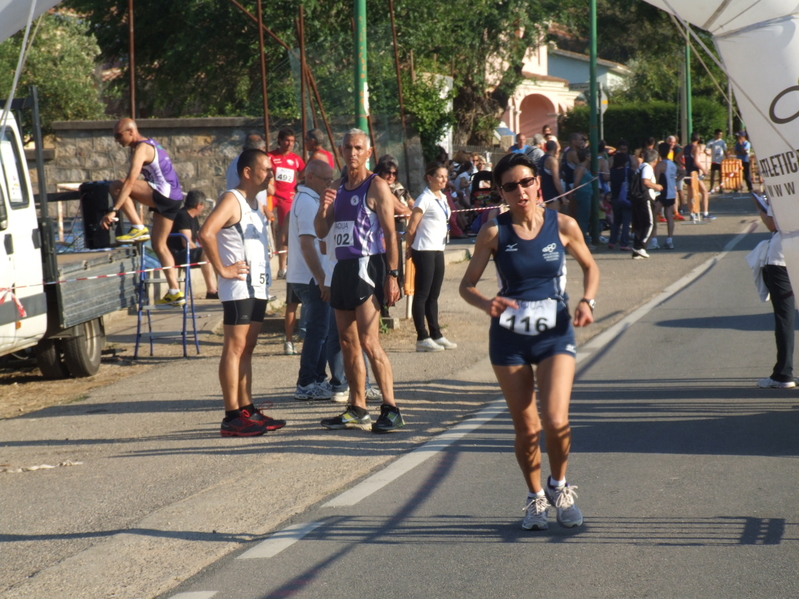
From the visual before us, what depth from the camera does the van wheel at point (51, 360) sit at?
10.0 metres

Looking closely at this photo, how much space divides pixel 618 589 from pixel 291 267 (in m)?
5.13

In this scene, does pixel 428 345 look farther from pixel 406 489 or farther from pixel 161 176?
pixel 406 489

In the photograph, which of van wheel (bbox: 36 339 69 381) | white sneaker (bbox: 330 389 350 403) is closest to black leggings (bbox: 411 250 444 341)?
white sneaker (bbox: 330 389 350 403)

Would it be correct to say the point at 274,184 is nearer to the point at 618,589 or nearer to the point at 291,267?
the point at 291,267

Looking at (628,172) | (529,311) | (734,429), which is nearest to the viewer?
(529,311)

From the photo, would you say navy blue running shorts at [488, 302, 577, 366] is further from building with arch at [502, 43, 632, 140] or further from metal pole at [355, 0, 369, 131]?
building with arch at [502, 43, 632, 140]

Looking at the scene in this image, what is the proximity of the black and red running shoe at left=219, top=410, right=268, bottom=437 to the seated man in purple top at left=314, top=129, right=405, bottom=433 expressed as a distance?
0.77 metres

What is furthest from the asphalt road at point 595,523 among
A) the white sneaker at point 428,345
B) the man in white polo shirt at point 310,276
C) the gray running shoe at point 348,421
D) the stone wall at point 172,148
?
the stone wall at point 172,148

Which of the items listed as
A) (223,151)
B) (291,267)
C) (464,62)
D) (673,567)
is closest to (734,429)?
(673,567)

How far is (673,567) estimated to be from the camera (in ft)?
15.3

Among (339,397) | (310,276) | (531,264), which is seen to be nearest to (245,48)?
(310,276)

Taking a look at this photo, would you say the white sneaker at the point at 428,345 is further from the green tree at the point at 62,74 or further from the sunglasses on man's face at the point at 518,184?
the green tree at the point at 62,74

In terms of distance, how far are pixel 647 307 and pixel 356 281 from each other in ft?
24.4

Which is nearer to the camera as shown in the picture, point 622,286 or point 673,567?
point 673,567
